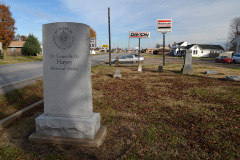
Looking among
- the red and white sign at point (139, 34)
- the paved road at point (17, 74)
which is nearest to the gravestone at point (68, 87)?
the paved road at point (17, 74)

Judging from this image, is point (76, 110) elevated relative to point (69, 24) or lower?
lower

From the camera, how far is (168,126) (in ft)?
13.4

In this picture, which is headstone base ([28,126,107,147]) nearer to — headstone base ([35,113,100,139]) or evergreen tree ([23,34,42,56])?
headstone base ([35,113,100,139])

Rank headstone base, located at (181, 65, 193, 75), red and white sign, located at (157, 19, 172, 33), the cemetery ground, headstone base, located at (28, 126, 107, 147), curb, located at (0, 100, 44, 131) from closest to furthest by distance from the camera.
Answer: the cemetery ground, headstone base, located at (28, 126, 107, 147), curb, located at (0, 100, 44, 131), headstone base, located at (181, 65, 193, 75), red and white sign, located at (157, 19, 172, 33)

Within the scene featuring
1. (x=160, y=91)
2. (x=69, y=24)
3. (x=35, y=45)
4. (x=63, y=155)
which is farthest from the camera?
(x=35, y=45)

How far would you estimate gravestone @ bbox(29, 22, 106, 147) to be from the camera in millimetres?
3303

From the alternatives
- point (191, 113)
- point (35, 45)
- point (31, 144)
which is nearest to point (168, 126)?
point (191, 113)

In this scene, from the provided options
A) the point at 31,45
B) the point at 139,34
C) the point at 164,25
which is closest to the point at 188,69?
the point at 139,34

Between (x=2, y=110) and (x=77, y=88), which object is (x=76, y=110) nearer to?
(x=77, y=88)

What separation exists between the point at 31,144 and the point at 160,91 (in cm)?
561

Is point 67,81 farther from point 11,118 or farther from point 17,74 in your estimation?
point 17,74

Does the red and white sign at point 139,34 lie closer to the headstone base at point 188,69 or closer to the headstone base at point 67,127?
the headstone base at point 188,69

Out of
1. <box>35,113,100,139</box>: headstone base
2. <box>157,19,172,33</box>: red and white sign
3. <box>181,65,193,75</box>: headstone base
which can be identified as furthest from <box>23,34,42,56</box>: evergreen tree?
<box>35,113,100,139</box>: headstone base

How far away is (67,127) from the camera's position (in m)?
3.39
